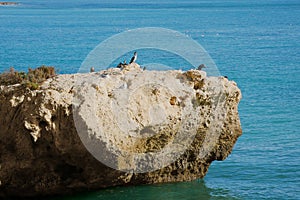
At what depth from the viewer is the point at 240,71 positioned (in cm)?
4681

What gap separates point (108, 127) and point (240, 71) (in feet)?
99.4

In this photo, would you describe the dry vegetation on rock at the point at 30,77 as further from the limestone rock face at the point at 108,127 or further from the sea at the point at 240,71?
the sea at the point at 240,71

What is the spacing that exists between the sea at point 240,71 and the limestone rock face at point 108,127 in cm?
89

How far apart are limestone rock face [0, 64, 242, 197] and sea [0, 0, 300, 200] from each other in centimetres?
89

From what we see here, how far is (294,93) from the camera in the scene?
38.2 m

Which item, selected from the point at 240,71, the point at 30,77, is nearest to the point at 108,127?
the point at 30,77

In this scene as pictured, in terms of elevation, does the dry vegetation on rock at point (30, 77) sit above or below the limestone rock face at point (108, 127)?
above

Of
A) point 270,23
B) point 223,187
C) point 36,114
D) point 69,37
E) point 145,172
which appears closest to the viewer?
point 36,114

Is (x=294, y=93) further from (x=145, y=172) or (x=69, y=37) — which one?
(x=69, y=37)

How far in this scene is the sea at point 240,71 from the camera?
20438 millimetres

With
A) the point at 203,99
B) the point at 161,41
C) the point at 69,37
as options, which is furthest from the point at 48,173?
the point at 69,37

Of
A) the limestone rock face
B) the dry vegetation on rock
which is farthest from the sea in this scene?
A: the dry vegetation on rock

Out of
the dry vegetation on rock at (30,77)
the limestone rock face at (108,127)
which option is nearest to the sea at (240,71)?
the limestone rock face at (108,127)

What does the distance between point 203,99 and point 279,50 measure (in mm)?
40410
